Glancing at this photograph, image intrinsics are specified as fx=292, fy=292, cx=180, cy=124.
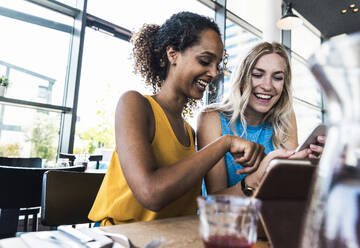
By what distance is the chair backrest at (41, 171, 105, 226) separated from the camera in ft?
3.46

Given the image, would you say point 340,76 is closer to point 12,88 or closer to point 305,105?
point 12,88

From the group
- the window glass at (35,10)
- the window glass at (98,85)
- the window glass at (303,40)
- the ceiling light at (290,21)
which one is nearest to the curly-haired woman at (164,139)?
the window glass at (98,85)

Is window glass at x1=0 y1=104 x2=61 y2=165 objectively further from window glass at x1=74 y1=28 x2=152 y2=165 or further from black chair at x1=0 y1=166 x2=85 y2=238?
black chair at x1=0 y1=166 x2=85 y2=238

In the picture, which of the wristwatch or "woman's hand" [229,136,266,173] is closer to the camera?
"woman's hand" [229,136,266,173]

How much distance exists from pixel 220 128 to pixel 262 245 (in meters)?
1.05

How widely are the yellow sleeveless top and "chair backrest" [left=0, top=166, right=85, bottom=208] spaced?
0.60 metres

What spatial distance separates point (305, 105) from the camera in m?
7.14

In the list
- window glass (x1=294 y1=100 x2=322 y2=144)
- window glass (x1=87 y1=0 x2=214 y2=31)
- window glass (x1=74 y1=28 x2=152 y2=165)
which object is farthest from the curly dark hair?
window glass (x1=294 y1=100 x2=322 y2=144)

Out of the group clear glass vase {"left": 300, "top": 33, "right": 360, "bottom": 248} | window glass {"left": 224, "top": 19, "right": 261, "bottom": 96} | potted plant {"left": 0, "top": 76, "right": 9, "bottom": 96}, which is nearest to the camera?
clear glass vase {"left": 300, "top": 33, "right": 360, "bottom": 248}

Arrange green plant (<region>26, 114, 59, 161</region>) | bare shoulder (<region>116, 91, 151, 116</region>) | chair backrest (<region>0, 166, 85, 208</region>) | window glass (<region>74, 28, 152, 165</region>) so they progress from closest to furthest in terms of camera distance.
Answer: bare shoulder (<region>116, 91, 151, 116</region>) < chair backrest (<region>0, 166, 85, 208</region>) < green plant (<region>26, 114, 59, 161</region>) < window glass (<region>74, 28, 152, 165</region>)

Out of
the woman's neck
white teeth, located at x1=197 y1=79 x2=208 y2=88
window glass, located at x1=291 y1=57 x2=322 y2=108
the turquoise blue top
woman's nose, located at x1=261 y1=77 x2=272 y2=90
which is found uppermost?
window glass, located at x1=291 y1=57 x2=322 y2=108

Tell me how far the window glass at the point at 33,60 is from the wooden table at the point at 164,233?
2.81 metres

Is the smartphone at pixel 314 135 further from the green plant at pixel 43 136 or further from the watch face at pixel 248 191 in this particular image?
the green plant at pixel 43 136

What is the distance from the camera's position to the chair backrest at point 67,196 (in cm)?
105
